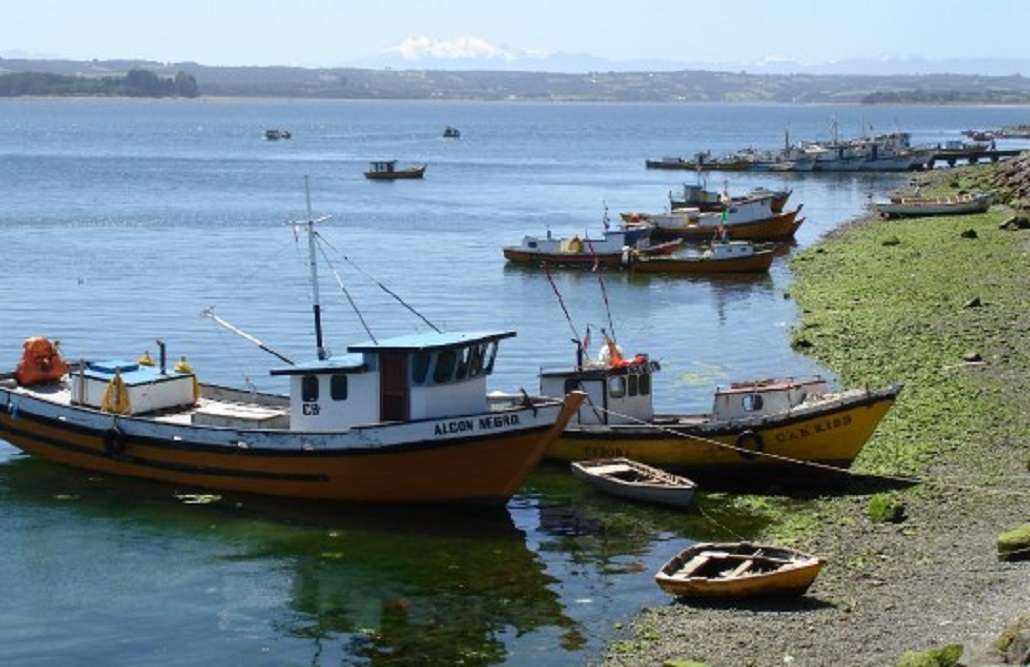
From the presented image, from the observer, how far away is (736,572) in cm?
2850

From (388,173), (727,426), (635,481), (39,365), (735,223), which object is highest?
(388,173)

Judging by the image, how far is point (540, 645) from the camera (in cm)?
2738

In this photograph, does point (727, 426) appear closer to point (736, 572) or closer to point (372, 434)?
point (372, 434)

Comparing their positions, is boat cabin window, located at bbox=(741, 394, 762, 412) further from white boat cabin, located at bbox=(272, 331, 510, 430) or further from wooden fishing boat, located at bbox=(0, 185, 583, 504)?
white boat cabin, located at bbox=(272, 331, 510, 430)

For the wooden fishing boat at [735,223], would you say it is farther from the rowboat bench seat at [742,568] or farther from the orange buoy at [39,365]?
the rowboat bench seat at [742,568]

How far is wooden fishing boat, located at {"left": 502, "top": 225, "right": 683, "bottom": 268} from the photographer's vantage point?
83.9 meters

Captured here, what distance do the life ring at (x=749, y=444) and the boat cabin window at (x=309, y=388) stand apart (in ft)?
31.4

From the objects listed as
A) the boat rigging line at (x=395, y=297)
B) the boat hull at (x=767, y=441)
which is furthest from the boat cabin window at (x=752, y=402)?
the boat rigging line at (x=395, y=297)

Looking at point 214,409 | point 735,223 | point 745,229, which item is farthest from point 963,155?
point 214,409

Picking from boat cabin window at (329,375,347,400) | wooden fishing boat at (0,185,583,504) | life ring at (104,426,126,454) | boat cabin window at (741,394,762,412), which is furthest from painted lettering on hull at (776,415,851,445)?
life ring at (104,426,126,454)

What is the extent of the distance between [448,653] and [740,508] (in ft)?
33.8

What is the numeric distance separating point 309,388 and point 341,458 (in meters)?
1.87

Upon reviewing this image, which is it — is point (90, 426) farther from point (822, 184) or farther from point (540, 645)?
point (822, 184)

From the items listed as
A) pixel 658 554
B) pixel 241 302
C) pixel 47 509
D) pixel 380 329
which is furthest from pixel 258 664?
pixel 241 302
